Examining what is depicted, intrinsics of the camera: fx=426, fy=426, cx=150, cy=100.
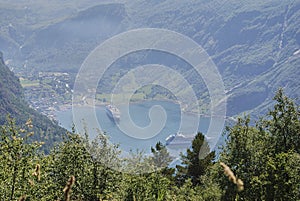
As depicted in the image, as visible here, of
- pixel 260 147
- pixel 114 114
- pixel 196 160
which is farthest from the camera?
pixel 196 160

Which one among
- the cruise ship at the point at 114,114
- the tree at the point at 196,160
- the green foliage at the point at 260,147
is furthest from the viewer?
the tree at the point at 196,160

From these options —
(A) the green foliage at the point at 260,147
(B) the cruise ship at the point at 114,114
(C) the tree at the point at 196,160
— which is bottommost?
(A) the green foliage at the point at 260,147

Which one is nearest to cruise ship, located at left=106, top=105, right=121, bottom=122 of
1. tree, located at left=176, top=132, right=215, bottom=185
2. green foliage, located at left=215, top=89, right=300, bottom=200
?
tree, located at left=176, top=132, right=215, bottom=185

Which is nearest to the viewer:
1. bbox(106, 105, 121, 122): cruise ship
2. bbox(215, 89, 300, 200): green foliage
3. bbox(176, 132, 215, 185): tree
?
bbox(215, 89, 300, 200): green foliage

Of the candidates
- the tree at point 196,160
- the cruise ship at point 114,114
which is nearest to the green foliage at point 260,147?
the cruise ship at point 114,114

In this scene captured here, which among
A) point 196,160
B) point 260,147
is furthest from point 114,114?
point 260,147

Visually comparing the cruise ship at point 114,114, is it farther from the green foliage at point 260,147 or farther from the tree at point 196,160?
the green foliage at point 260,147

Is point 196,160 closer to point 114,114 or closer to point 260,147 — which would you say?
point 114,114

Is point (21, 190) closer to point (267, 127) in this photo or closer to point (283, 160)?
point (283, 160)

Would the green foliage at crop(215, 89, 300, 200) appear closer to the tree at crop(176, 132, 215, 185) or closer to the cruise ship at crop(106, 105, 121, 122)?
the cruise ship at crop(106, 105, 121, 122)

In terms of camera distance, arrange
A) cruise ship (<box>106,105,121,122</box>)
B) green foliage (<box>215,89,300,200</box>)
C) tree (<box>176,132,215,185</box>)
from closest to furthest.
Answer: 1. green foliage (<box>215,89,300,200</box>)
2. cruise ship (<box>106,105,121,122</box>)
3. tree (<box>176,132,215,185</box>)

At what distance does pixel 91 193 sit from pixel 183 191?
20.5 ft

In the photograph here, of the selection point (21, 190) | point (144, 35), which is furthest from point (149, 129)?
point (144, 35)

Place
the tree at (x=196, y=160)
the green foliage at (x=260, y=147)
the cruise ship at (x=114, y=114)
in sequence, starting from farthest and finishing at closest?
the tree at (x=196, y=160) → the cruise ship at (x=114, y=114) → the green foliage at (x=260, y=147)
